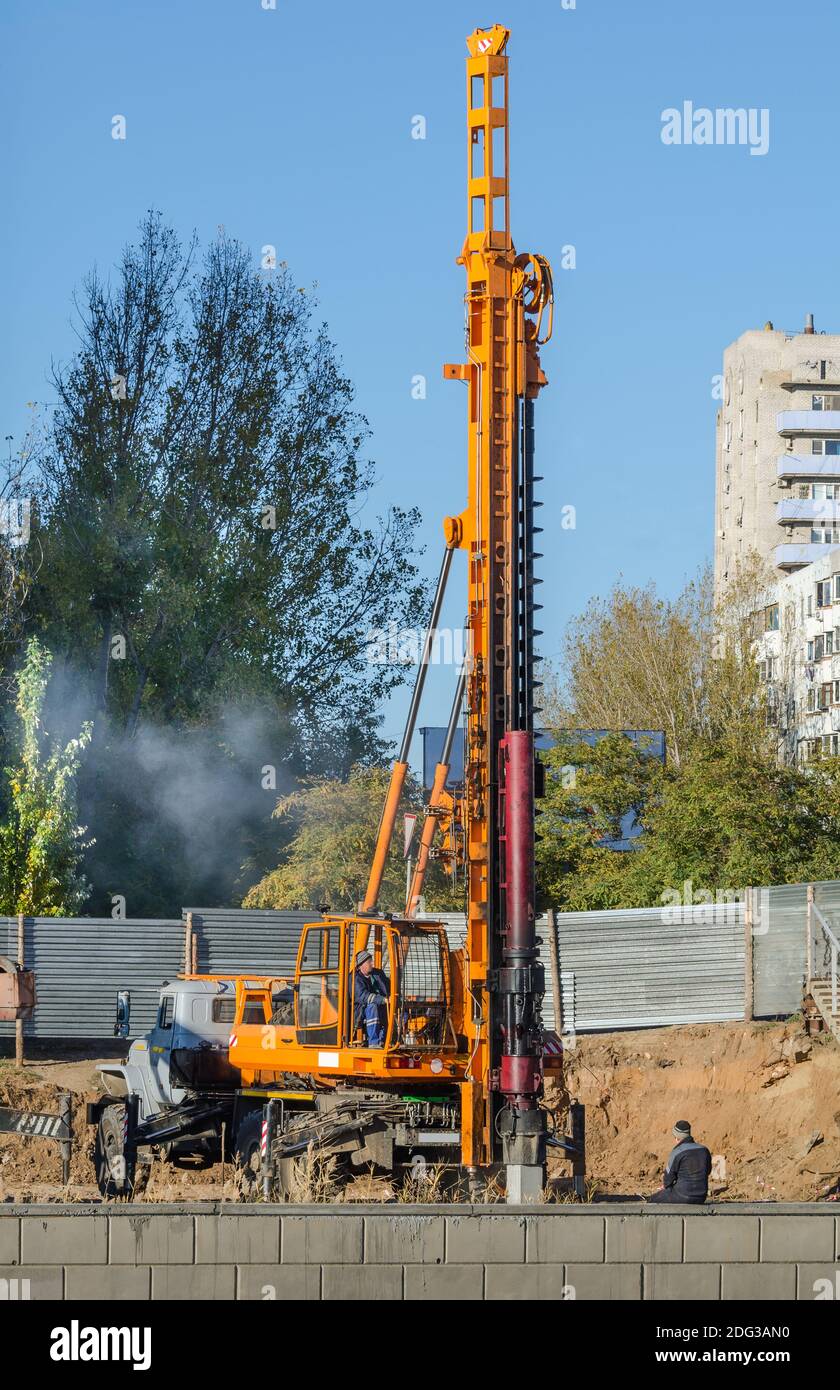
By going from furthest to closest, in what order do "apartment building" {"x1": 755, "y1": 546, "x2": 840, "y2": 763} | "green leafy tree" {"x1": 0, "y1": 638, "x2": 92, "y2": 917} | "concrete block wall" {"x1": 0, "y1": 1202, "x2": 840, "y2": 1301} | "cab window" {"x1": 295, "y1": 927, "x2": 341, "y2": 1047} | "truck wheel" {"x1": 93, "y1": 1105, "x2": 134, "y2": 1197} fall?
"apartment building" {"x1": 755, "y1": 546, "x2": 840, "y2": 763}, "green leafy tree" {"x1": 0, "y1": 638, "x2": 92, "y2": 917}, "truck wheel" {"x1": 93, "y1": 1105, "x2": 134, "y2": 1197}, "cab window" {"x1": 295, "y1": 927, "x2": 341, "y2": 1047}, "concrete block wall" {"x1": 0, "y1": 1202, "x2": 840, "y2": 1301}

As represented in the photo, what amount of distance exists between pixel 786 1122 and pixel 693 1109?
1.37 m

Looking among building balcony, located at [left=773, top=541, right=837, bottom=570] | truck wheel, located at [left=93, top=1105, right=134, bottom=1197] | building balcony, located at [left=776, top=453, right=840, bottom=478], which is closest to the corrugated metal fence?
truck wheel, located at [left=93, top=1105, right=134, bottom=1197]

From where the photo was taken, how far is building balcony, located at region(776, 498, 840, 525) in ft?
281

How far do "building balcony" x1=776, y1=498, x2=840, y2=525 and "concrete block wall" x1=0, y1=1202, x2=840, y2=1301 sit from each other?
259 ft

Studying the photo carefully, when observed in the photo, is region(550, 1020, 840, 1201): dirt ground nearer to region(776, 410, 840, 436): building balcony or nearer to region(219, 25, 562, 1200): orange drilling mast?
region(219, 25, 562, 1200): orange drilling mast

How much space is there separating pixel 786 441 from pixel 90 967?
66.9 m

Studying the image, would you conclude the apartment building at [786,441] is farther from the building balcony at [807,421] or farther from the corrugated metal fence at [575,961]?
the corrugated metal fence at [575,961]

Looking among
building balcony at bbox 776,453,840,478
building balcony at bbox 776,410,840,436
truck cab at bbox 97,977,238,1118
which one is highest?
building balcony at bbox 776,410,840,436

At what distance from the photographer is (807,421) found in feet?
282

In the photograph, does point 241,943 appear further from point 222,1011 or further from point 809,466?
point 809,466

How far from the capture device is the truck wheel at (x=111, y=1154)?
56.4 ft

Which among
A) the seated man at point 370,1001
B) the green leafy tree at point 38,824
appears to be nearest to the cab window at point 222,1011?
the seated man at point 370,1001

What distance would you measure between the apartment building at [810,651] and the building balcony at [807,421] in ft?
69.4
